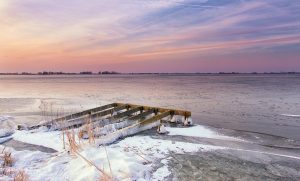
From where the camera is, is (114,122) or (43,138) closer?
(43,138)

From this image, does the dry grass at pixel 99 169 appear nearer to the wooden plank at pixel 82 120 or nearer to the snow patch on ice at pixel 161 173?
the snow patch on ice at pixel 161 173

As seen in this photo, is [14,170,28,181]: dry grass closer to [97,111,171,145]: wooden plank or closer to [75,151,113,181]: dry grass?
[75,151,113,181]: dry grass

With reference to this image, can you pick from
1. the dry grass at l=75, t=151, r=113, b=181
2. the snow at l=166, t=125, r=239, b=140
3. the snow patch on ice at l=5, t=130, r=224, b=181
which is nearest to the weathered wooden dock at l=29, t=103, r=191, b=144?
the snow at l=166, t=125, r=239, b=140

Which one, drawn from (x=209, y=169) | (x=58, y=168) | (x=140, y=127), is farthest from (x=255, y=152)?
(x=58, y=168)

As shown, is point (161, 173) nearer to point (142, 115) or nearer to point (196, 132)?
point (196, 132)

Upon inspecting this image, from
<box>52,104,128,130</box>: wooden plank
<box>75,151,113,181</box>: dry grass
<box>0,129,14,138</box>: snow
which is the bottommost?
<box>0,129,14,138</box>: snow

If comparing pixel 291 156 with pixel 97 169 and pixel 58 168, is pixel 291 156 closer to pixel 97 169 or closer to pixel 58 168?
pixel 97 169

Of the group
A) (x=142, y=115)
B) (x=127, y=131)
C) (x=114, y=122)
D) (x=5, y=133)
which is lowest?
(x=5, y=133)

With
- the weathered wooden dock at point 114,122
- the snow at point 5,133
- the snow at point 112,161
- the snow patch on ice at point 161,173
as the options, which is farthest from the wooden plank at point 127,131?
the snow at point 5,133

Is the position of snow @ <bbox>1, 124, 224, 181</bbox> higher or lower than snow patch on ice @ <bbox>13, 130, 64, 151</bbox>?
higher

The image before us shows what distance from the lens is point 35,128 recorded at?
10547 millimetres

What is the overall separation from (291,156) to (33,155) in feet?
21.6

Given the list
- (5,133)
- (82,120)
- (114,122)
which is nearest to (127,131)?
(114,122)

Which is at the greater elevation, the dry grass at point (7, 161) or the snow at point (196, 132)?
the dry grass at point (7, 161)
